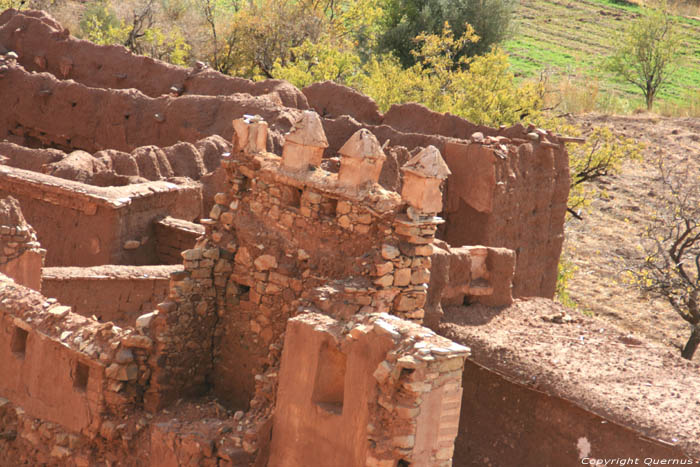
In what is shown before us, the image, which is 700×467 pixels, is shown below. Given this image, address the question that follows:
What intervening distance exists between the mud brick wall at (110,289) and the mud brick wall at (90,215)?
1.30 meters

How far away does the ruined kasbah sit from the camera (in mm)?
6520

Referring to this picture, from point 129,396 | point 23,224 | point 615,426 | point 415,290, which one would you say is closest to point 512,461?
point 615,426

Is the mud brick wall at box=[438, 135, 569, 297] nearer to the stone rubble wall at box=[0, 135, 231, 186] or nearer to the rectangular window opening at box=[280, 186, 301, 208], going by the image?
the stone rubble wall at box=[0, 135, 231, 186]

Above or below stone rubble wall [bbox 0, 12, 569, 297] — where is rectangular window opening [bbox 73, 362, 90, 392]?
below

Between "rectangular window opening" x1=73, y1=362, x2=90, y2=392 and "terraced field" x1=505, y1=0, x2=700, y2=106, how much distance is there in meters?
29.6

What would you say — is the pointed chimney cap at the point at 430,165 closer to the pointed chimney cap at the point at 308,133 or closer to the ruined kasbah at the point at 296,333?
the ruined kasbah at the point at 296,333

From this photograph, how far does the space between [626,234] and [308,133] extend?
18900 millimetres

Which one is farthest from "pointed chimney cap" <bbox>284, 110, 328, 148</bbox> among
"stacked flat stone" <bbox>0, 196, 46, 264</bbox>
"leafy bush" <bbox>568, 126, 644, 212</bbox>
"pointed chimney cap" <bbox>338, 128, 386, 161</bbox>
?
"leafy bush" <bbox>568, 126, 644, 212</bbox>

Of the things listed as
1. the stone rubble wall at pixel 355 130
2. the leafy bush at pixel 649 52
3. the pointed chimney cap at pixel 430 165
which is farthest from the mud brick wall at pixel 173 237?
the leafy bush at pixel 649 52

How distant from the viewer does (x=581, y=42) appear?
1656 inches

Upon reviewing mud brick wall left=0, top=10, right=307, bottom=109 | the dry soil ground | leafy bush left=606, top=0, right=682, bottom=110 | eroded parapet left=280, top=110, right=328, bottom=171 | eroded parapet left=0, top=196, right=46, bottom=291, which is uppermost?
leafy bush left=606, top=0, right=682, bottom=110

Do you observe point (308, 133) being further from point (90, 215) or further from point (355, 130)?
point (355, 130)

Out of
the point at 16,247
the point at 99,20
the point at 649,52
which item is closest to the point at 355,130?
the point at 16,247

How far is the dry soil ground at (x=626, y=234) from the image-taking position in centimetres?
2116
